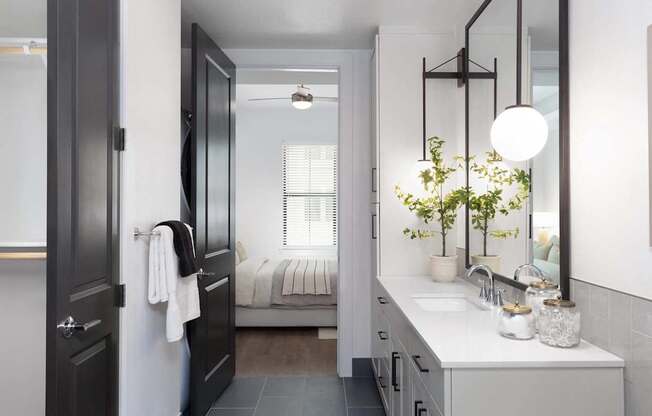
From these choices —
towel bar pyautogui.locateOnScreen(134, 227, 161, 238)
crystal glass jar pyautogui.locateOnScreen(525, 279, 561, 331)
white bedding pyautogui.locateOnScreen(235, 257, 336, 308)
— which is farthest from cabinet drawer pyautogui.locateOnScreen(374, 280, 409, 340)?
white bedding pyautogui.locateOnScreen(235, 257, 336, 308)

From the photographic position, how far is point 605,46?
1.41 meters

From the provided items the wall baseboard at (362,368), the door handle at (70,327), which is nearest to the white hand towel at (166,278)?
the door handle at (70,327)

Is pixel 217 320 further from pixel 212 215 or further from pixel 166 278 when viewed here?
pixel 166 278

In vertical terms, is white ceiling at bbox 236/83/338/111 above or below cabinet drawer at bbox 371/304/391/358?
above

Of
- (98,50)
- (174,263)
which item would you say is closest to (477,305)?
(174,263)

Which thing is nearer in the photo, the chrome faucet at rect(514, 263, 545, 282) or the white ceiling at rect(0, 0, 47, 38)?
the chrome faucet at rect(514, 263, 545, 282)

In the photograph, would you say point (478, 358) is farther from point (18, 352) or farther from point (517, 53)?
point (18, 352)

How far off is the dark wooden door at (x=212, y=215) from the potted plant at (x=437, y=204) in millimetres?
1218

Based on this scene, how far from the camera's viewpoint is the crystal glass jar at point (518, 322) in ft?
4.92

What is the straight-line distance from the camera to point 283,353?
385 centimetres

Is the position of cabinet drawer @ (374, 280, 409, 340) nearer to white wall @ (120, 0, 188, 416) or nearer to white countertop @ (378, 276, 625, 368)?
white countertop @ (378, 276, 625, 368)

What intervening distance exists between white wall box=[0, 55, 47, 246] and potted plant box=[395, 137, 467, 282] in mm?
1974

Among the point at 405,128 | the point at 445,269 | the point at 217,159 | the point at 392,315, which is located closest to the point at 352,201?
the point at 405,128

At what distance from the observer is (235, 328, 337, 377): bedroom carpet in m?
3.44
